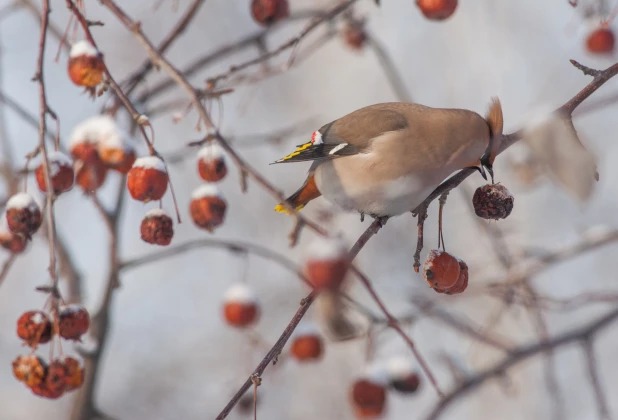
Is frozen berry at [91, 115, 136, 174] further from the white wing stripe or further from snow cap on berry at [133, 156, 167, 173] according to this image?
the white wing stripe

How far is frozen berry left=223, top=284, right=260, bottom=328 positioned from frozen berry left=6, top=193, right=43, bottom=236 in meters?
1.11

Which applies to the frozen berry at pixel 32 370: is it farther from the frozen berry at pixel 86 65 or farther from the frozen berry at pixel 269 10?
the frozen berry at pixel 269 10

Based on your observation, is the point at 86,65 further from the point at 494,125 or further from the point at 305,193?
the point at 494,125

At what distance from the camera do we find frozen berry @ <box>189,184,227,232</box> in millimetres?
1679

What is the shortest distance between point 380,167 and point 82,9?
34.8 inches

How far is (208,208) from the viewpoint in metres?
1.68

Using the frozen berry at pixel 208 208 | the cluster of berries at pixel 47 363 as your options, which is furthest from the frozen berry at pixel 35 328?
the frozen berry at pixel 208 208

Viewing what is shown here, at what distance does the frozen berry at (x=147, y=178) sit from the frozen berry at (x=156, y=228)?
Result: 10cm

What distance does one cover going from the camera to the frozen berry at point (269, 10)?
7.37 feet

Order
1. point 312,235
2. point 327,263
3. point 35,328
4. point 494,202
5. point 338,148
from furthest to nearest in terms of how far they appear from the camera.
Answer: point 312,235
point 338,148
point 494,202
point 35,328
point 327,263

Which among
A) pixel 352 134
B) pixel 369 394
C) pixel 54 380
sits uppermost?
pixel 352 134

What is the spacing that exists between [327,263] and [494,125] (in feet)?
3.04

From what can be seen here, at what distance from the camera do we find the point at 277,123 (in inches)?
303

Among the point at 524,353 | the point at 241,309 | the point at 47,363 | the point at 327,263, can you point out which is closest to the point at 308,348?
the point at 241,309
